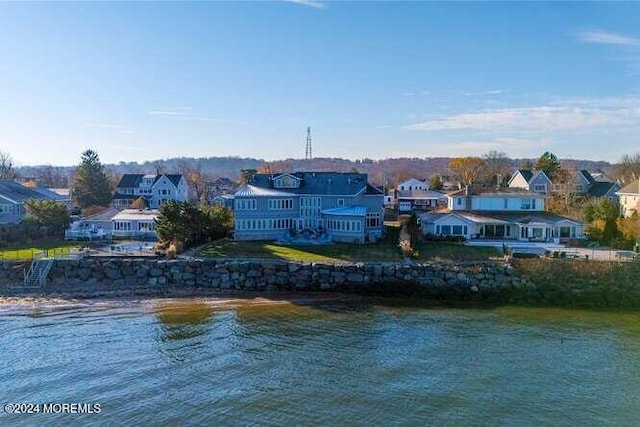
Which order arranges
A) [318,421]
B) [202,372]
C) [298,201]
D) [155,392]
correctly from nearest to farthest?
[318,421], [155,392], [202,372], [298,201]

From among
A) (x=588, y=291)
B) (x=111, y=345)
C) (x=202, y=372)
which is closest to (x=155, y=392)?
(x=202, y=372)

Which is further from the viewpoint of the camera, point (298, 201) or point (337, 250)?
point (298, 201)

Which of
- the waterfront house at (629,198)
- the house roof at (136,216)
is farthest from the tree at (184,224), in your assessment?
the waterfront house at (629,198)

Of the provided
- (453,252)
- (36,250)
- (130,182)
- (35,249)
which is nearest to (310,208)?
(453,252)

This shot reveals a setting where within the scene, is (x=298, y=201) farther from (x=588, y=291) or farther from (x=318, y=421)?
(x=318, y=421)

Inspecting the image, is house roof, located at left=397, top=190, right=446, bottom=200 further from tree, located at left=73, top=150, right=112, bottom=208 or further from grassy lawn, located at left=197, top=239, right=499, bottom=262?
tree, located at left=73, top=150, right=112, bottom=208

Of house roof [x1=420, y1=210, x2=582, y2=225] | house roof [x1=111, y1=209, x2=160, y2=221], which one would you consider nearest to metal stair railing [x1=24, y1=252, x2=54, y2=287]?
house roof [x1=111, y1=209, x2=160, y2=221]
